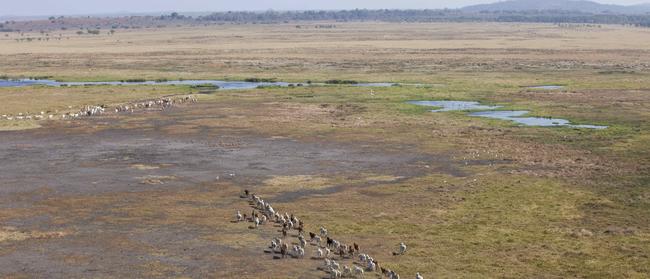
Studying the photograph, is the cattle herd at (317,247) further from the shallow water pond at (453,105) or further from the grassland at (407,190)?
the shallow water pond at (453,105)

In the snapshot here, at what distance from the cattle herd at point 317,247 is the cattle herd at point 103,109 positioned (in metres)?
37.2

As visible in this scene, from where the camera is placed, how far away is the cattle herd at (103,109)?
67.3m

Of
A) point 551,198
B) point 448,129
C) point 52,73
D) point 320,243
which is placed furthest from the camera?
point 52,73

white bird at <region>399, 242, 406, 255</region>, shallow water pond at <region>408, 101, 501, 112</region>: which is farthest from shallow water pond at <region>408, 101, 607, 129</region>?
white bird at <region>399, 242, 406, 255</region>

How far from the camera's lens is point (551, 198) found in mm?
38375

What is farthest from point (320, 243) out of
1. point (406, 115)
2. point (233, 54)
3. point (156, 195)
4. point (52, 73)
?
point (233, 54)

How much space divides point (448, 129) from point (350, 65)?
217 ft

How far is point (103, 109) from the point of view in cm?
7181

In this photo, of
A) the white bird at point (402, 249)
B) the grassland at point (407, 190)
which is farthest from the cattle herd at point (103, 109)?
the white bird at point (402, 249)

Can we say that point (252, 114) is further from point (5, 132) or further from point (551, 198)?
point (551, 198)

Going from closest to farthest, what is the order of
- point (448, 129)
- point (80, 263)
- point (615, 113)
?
point (80, 263), point (448, 129), point (615, 113)

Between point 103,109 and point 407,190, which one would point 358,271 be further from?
point 103,109

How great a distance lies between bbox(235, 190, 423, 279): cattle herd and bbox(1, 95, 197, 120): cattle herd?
122ft

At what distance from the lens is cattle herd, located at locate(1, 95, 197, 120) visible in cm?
6731
